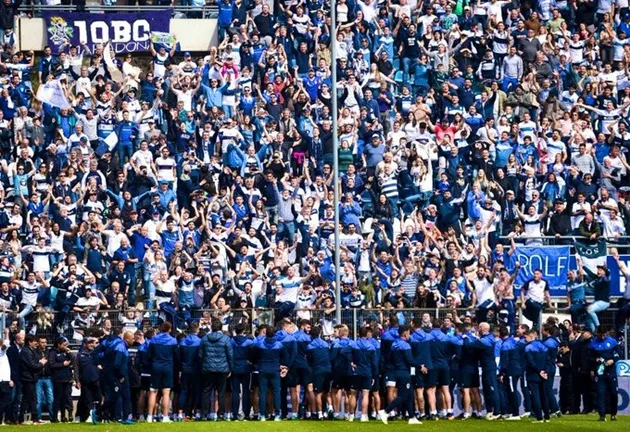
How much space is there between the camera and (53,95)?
43719 millimetres

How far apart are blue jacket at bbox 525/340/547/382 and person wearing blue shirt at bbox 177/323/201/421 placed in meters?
5.91

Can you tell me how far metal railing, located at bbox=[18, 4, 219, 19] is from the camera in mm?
47062

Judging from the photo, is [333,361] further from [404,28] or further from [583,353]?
[404,28]

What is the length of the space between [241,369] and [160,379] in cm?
150

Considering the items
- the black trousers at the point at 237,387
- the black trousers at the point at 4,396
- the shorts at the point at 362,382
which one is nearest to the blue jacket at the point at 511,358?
the shorts at the point at 362,382

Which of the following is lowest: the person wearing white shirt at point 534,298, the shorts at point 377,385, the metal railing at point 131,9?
the shorts at point 377,385

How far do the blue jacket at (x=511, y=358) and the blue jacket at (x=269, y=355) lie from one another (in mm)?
4051

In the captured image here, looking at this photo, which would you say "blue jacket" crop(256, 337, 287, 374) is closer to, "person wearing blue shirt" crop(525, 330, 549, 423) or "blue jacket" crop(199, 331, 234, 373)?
"blue jacket" crop(199, 331, 234, 373)

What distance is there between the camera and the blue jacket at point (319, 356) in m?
35.6

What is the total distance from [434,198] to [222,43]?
6.48m

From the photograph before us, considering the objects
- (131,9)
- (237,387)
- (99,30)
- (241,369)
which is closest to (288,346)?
(241,369)

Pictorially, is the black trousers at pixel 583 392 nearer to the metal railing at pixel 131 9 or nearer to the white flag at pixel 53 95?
the white flag at pixel 53 95

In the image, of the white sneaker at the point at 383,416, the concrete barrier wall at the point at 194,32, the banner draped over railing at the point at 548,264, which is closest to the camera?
the white sneaker at the point at 383,416

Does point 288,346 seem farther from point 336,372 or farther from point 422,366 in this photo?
point 422,366
